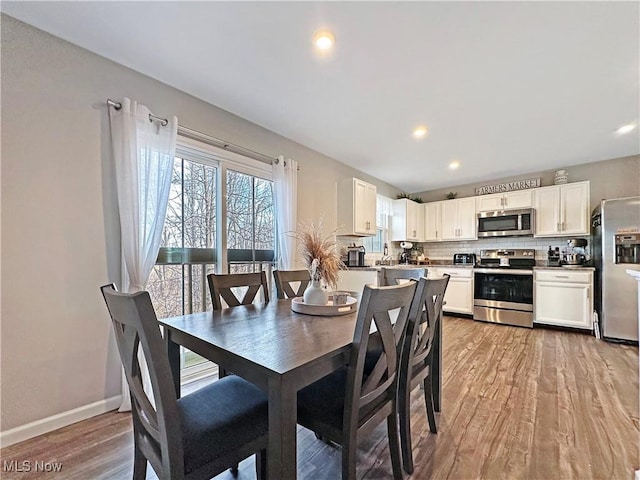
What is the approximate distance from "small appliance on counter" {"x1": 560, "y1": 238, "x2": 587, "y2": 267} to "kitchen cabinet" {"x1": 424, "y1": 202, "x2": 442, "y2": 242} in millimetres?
1875

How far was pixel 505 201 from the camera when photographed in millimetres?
4758

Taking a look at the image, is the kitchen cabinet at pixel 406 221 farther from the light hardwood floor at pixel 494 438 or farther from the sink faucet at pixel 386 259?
the light hardwood floor at pixel 494 438

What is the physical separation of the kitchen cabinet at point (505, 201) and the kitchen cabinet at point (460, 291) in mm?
1182

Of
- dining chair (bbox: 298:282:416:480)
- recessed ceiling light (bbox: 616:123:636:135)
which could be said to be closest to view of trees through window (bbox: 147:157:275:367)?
dining chair (bbox: 298:282:416:480)

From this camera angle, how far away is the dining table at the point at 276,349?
2.87 ft

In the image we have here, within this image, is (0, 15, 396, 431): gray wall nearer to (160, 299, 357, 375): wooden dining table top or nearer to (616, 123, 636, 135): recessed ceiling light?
(160, 299, 357, 375): wooden dining table top

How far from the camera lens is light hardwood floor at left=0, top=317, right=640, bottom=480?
1.45 meters

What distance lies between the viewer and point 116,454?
157cm

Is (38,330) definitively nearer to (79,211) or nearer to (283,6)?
(79,211)

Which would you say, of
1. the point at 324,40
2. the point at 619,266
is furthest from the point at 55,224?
the point at 619,266

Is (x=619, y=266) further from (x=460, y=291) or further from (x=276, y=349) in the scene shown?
(x=276, y=349)

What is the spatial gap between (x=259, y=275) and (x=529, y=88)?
2.71m

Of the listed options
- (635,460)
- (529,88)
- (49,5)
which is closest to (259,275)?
(49,5)

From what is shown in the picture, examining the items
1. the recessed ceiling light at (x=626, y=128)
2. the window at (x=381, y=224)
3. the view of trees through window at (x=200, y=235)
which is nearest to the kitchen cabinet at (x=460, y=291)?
the window at (x=381, y=224)
